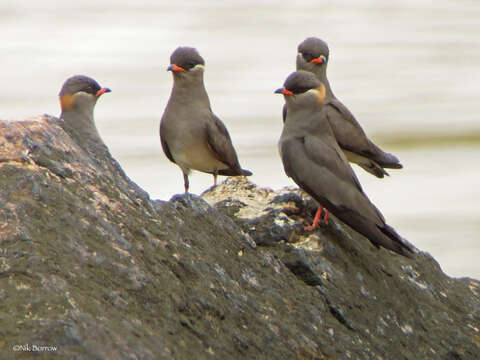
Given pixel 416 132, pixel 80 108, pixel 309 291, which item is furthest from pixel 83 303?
pixel 416 132

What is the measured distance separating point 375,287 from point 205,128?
449 cm

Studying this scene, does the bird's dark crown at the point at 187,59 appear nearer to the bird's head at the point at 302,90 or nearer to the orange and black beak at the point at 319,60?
the orange and black beak at the point at 319,60

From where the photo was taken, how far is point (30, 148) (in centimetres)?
377

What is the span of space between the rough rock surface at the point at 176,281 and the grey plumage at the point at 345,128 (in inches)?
141

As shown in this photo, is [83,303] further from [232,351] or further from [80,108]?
[80,108]

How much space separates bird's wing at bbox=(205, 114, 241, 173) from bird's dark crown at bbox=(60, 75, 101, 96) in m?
1.08

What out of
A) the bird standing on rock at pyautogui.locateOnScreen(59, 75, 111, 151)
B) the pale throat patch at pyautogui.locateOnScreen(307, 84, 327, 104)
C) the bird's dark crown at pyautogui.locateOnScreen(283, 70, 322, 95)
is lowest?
the bird standing on rock at pyautogui.locateOnScreen(59, 75, 111, 151)

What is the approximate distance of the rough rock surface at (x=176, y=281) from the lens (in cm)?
308

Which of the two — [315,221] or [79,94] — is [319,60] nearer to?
[79,94]

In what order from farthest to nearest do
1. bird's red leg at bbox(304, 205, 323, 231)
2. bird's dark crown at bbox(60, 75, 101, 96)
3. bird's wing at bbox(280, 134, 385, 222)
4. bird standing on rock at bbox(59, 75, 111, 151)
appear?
bird's dark crown at bbox(60, 75, 101, 96), bird standing on rock at bbox(59, 75, 111, 151), bird's wing at bbox(280, 134, 385, 222), bird's red leg at bbox(304, 205, 323, 231)

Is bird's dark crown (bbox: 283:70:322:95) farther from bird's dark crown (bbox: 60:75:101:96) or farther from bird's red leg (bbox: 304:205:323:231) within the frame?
bird's dark crown (bbox: 60:75:101:96)

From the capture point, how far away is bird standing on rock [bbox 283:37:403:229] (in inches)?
344

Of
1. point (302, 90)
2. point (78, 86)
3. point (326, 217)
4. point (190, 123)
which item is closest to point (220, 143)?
→ point (190, 123)

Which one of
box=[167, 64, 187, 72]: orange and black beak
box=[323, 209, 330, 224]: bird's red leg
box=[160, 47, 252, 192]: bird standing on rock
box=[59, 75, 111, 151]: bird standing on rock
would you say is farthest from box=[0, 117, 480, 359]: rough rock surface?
box=[167, 64, 187, 72]: orange and black beak
